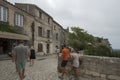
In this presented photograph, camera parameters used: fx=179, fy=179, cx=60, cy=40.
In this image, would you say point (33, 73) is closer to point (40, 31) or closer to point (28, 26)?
point (28, 26)

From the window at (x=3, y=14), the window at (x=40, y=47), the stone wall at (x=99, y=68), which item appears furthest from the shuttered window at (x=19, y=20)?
the stone wall at (x=99, y=68)

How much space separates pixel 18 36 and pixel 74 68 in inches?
548

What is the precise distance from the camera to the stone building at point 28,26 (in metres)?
20.2

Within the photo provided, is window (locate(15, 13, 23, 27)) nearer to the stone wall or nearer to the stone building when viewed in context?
the stone building

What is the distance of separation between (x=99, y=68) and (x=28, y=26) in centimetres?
1914

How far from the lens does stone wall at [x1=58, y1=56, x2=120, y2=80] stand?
7.86 meters

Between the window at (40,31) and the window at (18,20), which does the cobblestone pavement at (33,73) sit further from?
the window at (40,31)

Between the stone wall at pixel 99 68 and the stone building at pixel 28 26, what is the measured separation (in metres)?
11.5

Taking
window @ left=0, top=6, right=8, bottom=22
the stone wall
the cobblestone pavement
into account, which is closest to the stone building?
window @ left=0, top=6, right=8, bottom=22

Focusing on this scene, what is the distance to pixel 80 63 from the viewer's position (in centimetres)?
924

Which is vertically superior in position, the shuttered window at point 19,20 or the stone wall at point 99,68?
the shuttered window at point 19,20

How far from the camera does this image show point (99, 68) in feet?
27.6

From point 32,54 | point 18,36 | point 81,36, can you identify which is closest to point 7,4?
point 18,36

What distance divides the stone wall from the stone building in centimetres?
1148
